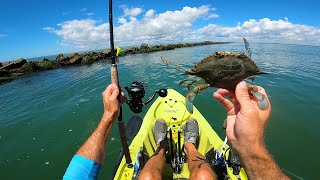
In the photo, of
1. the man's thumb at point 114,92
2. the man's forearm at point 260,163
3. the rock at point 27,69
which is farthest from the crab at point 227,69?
the rock at point 27,69

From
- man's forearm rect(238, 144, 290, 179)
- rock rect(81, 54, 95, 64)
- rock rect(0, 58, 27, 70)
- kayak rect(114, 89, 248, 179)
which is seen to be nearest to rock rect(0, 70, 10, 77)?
rock rect(0, 58, 27, 70)

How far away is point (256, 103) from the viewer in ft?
8.42

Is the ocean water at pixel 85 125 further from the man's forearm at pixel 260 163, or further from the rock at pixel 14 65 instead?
the rock at pixel 14 65

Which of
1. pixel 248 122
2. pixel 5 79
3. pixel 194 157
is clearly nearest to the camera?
pixel 248 122

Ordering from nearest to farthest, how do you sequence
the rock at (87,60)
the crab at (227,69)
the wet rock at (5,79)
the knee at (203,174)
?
the crab at (227,69) → the knee at (203,174) → the wet rock at (5,79) → the rock at (87,60)

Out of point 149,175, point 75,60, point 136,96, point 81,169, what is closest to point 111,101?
point 136,96

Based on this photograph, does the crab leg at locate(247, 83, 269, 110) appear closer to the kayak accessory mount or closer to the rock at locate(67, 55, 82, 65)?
the kayak accessory mount

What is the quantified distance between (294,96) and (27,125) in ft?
47.8

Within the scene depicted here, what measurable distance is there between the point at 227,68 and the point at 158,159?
2659mm

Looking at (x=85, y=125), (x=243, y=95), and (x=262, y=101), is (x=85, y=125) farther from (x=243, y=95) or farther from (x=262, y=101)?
(x=262, y=101)

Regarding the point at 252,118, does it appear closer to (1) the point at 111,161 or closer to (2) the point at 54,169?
(1) the point at 111,161

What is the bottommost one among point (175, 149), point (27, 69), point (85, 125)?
point (85, 125)

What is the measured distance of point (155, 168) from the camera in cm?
418

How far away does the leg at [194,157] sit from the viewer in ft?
12.6
